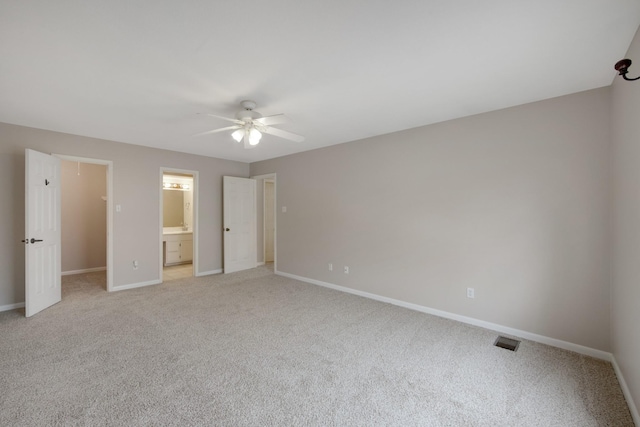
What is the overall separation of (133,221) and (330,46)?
4.49 m

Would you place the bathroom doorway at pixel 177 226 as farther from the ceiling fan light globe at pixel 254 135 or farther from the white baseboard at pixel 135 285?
the ceiling fan light globe at pixel 254 135

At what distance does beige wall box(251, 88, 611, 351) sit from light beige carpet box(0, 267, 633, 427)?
0.37m

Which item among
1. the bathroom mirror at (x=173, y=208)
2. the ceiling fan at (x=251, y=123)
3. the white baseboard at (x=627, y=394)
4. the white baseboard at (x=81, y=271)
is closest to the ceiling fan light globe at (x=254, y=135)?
the ceiling fan at (x=251, y=123)

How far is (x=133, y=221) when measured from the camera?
468 cm

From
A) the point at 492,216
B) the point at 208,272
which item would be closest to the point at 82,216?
the point at 208,272

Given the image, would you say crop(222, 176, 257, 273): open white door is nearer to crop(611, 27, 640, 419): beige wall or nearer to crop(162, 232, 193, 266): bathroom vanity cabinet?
crop(162, 232, 193, 266): bathroom vanity cabinet

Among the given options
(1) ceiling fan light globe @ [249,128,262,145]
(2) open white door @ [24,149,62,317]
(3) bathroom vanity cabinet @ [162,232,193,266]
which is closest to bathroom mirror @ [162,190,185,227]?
(3) bathroom vanity cabinet @ [162,232,193,266]

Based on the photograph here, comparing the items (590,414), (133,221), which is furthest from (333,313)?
(133,221)

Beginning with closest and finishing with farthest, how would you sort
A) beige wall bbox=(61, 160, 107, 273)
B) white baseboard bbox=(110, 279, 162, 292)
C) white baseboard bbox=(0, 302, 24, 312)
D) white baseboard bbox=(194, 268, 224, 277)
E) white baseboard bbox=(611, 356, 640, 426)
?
white baseboard bbox=(611, 356, 640, 426) < white baseboard bbox=(0, 302, 24, 312) < white baseboard bbox=(110, 279, 162, 292) < white baseboard bbox=(194, 268, 224, 277) < beige wall bbox=(61, 160, 107, 273)

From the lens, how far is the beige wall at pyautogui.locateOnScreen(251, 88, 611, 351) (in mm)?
2547

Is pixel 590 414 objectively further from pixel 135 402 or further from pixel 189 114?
pixel 189 114

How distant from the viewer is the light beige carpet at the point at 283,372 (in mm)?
1793

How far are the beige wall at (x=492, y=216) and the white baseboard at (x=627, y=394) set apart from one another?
0.24 m

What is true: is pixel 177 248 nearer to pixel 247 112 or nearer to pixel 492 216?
pixel 247 112
